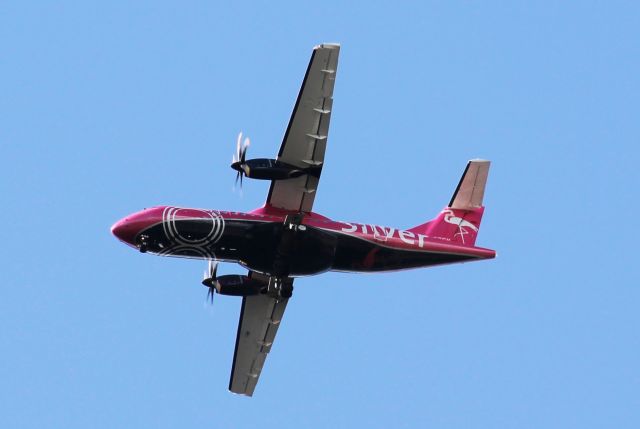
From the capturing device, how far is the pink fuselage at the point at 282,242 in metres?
36.2

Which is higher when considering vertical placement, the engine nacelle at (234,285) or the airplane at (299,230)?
the airplane at (299,230)

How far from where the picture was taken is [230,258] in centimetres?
3744

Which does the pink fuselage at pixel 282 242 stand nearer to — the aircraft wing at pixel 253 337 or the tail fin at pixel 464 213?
the tail fin at pixel 464 213

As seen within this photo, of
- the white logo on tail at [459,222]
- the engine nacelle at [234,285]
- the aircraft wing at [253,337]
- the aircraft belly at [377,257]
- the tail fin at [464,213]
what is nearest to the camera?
the aircraft belly at [377,257]

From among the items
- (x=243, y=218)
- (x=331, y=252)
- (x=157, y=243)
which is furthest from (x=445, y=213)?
(x=157, y=243)

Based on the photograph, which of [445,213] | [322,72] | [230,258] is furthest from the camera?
[445,213]

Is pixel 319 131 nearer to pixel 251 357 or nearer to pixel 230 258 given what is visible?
pixel 230 258

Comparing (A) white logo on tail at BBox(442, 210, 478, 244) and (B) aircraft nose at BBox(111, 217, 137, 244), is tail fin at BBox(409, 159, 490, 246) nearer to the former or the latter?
(A) white logo on tail at BBox(442, 210, 478, 244)

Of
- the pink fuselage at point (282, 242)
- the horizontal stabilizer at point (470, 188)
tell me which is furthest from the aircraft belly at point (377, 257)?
the horizontal stabilizer at point (470, 188)

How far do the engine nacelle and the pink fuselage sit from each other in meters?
1.10

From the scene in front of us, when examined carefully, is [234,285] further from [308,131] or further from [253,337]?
[308,131]

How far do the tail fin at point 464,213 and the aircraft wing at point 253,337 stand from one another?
579 centimetres

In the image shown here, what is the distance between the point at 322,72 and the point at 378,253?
6.49 m

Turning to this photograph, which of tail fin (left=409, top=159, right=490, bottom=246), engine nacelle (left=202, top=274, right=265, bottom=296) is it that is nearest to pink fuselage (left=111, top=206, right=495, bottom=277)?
tail fin (left=409, top=159, right=490, bottom=246)
